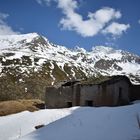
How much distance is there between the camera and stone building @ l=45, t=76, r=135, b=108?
4641cm

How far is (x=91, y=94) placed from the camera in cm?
4709

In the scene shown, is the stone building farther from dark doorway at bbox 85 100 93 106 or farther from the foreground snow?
the foreground snow

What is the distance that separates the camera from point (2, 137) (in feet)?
90.8

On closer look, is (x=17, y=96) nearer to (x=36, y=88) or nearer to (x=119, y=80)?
(x=36, y=88)

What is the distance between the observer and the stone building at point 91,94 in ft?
152

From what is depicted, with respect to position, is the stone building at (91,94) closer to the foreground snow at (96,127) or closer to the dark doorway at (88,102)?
the dark doorway at (88,102)

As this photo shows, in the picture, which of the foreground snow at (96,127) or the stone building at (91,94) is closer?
the foreground snow at (96,127)

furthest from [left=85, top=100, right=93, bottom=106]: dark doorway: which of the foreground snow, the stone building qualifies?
the foreground snow

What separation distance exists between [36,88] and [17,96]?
33.7ft

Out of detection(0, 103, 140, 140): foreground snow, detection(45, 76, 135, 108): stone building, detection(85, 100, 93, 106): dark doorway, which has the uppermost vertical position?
detection(45, 76, 135, 108): stone building

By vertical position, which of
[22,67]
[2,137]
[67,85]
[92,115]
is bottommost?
[2,137]

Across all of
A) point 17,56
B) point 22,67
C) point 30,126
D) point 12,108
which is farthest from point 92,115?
point 17,56

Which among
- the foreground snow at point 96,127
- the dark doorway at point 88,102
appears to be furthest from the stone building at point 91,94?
the foreground snow at point 96,127

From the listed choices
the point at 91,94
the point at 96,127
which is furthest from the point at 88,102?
the point at 96,127
